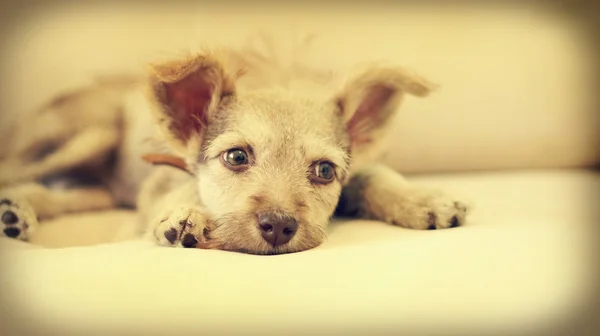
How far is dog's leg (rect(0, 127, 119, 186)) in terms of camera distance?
2.31m

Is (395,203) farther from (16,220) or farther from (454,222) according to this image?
(16,220)

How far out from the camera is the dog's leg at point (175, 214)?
1.46 meters

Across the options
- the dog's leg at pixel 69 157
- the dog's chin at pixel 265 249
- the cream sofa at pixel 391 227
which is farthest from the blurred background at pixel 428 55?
the dog's chin at pixel 265 249

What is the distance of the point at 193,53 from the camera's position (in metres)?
1.71

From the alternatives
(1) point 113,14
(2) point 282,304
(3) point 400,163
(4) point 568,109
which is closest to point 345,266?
(2) point 282,304

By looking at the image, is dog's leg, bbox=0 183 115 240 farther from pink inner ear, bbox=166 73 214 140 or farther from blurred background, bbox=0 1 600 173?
pink inner ear, bbox=166 73 214 140

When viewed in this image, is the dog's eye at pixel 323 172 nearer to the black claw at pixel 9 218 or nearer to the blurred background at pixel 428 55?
the blurred background at pixel 428 55

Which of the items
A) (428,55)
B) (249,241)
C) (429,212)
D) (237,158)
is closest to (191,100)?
(237,158)

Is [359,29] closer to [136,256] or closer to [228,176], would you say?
[228,176]

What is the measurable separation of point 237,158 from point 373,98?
61 cm

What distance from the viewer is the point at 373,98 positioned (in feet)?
6.36

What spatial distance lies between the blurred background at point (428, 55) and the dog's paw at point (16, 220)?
26.7 inches

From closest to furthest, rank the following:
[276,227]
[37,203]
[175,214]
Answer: [276,227] → [175,214] → [37,203]

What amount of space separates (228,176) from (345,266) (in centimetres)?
54
